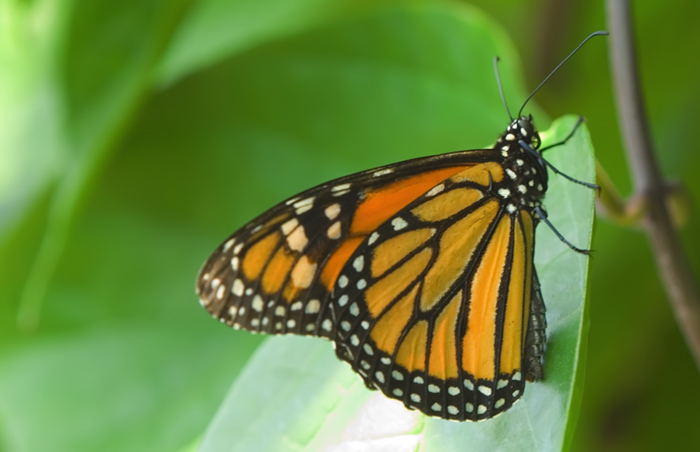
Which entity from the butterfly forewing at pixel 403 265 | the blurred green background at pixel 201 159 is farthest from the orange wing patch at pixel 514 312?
the blurred green background at pixel 201 159

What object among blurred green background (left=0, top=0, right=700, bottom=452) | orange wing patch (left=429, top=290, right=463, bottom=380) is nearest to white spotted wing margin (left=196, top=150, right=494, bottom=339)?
orange wing patch (left=429, top=290, right=463, bottom=380)

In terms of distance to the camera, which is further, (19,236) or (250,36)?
(250,36)

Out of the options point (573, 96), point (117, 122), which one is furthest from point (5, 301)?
point (573, 96)

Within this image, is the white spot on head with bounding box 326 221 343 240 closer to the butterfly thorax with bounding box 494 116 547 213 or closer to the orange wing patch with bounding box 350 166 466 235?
the orange wing patch with bounding box 350 166 466 235

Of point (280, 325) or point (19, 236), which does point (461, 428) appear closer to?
point (280, 325)

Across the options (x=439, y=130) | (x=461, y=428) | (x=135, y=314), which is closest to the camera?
(x=461, y=428)

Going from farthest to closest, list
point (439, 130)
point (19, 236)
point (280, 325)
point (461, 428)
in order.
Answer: point (19, 236) → point (439, 130) → point (280, 325) → point (461, 428)

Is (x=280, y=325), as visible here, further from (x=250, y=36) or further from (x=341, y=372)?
(x=250, y=36)

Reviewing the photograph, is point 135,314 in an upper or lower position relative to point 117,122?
lower

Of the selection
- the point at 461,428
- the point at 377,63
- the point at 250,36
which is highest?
the point at 250,36
